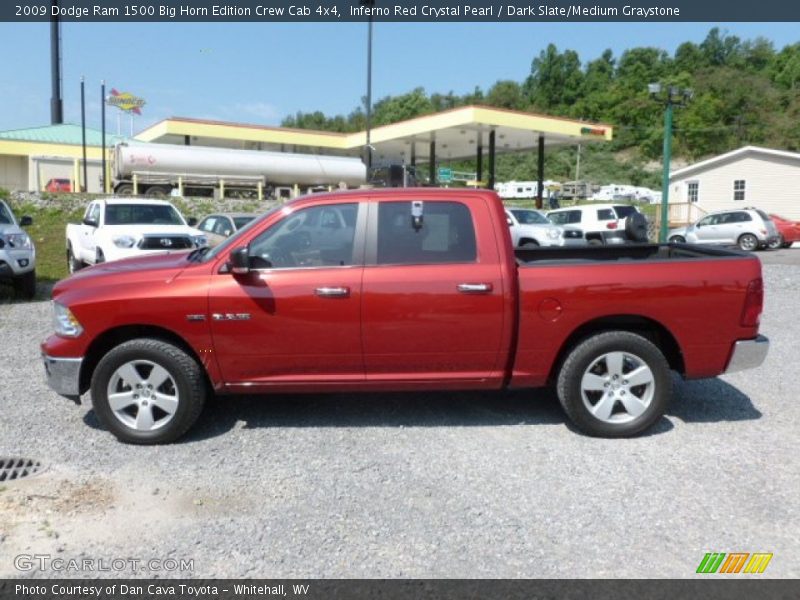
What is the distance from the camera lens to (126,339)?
16.3 feet

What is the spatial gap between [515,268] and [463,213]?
1.88 feet

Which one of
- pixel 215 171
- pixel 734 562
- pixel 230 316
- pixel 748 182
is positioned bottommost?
pixel 734 562

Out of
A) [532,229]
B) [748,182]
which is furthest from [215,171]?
[748,182]

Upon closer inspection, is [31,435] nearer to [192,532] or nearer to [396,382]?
[192,532]

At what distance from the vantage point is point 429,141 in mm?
37000

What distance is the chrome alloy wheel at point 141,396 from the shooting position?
4816 mm

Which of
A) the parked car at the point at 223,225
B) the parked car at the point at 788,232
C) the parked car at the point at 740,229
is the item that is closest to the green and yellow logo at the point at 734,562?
the parked car at the point at 223,225

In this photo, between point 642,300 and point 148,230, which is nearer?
point 642,300

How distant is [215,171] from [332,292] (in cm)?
2773

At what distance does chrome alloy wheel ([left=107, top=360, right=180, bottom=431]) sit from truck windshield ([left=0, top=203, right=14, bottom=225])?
8.20 m

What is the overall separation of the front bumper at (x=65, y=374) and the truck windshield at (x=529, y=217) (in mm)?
15028

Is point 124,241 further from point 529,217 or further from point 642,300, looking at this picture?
point 529,217

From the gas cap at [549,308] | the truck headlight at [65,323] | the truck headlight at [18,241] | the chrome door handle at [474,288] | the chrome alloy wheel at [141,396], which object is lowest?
the chrome alloy wheel at [141,396]

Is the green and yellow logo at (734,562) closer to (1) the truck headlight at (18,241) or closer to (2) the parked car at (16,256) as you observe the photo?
(2) the parked car at (16,256)
